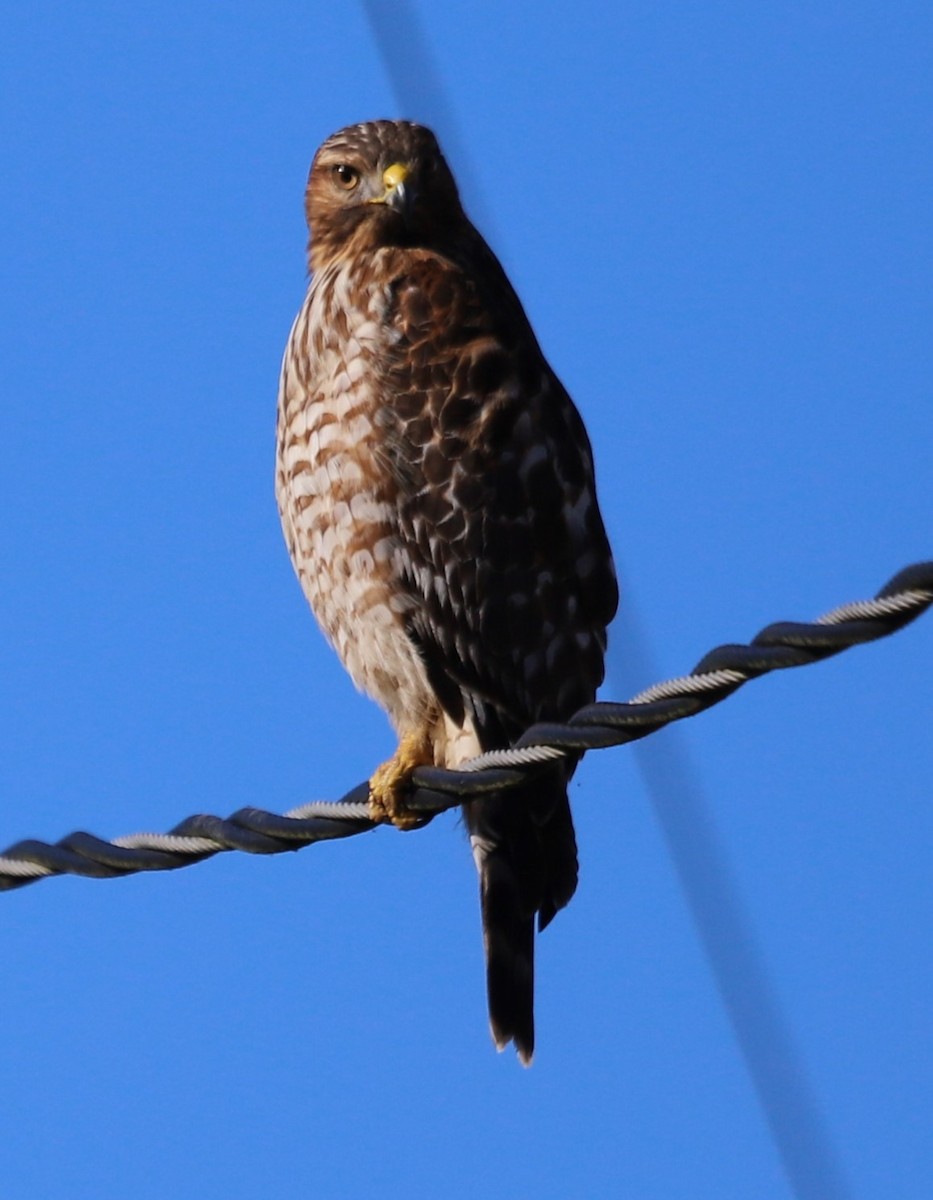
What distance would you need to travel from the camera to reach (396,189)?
5.34 metres

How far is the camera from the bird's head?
535 centimetres

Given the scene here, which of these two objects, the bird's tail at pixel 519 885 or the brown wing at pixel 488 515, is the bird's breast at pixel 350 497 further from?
the bird's tail at pixel 519 885

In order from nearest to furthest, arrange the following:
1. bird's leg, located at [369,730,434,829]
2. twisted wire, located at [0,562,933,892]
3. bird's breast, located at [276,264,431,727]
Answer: twisted wire, located at [0,562,933,892], bird's leg, located at [369,730,434,829], bird's breast, located at [276,264,431,727]

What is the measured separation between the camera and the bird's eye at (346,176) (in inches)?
218

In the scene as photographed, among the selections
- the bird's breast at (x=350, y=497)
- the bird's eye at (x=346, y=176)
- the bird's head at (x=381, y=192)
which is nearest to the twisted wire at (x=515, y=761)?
the bird's breast at (x=350, y=497)

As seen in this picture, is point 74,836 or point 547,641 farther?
point 547,641

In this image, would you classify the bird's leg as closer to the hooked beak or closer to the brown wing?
the brown wing

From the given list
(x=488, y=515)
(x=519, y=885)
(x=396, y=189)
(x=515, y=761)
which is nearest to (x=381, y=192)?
(x=396, y=189)

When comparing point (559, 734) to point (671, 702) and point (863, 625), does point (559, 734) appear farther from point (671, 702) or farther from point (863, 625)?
point (863, 625)

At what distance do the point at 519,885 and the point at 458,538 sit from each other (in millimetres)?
841

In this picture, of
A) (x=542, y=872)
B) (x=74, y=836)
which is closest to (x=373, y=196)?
(x=542, y=872)

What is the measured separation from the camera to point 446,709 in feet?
15.9

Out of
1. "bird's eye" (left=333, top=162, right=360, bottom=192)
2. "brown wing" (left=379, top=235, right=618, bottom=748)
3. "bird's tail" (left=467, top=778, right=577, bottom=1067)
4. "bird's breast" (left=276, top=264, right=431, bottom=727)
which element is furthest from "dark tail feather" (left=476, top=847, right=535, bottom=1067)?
Result: "bird's eye" (left=333, top=162, right=360, bottom=192)

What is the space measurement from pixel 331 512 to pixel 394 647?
34 cm
